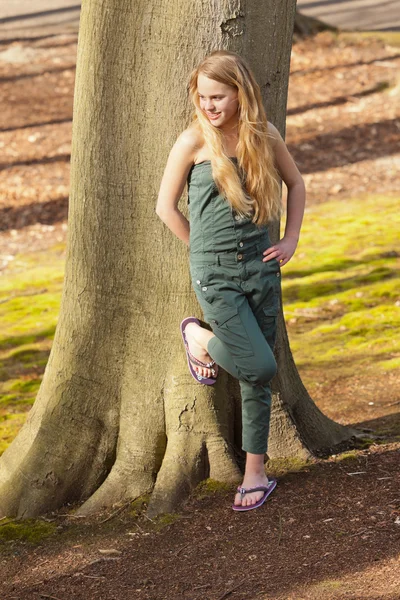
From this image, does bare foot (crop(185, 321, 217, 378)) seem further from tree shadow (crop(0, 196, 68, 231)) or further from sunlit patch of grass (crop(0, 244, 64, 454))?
tree shadow (crop(0, 196, 68, 231))

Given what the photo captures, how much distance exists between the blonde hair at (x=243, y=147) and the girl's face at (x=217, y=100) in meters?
0.02

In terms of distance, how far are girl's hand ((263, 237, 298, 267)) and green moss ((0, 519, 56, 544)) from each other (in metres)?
1.70

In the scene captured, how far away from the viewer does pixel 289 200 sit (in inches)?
153

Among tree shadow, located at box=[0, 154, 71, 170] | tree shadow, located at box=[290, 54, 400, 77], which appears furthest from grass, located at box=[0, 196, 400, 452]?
tree shadow, located at box=[290, 54, 400, 77]

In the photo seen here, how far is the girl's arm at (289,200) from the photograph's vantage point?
12.3 ft

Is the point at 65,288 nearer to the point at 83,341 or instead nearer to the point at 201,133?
the point at 83,341

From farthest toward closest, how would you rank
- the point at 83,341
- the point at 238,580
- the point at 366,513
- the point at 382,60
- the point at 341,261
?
the point at 382,60 < the point at 341,261 < the point at 83,341 < the point at 366,513 < the point at 238,580

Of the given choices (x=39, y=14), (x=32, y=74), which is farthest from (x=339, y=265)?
(x=39, y=14)

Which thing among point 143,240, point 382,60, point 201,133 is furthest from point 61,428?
point 382,60

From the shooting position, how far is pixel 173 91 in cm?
394

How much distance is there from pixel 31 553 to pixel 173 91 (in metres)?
2.20

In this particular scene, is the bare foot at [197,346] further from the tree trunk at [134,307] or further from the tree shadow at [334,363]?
the tree shadow at [334,363]

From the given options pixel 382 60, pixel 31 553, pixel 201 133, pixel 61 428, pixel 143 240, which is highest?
pixel 382 60

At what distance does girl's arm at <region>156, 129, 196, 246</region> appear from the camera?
3.64m
